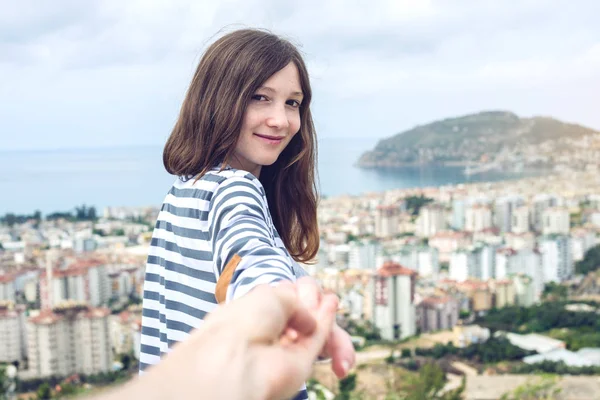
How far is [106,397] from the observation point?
0.54 ft

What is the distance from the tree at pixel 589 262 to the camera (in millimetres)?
16250

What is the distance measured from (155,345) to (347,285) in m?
13.5

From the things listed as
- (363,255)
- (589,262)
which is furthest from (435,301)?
(589,262)

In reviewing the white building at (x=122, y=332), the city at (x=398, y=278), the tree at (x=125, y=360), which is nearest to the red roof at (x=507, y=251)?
the city at (x=398, y=278)

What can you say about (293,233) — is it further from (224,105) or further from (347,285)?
(347,285)

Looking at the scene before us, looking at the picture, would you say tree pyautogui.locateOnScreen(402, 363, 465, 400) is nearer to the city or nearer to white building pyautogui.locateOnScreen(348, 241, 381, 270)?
the city

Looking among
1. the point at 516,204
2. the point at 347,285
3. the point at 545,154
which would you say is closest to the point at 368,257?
the point at 347,285

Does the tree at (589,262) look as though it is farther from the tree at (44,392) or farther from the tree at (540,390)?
the tree at (44,392)

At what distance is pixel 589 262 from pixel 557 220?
7.80 feet

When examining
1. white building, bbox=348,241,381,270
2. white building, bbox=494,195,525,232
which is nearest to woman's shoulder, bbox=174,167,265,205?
white building, bbox=348,241,381,270

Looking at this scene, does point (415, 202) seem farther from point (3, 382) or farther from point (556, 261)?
point (3, 382)

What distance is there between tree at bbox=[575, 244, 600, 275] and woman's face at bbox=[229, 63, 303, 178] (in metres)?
17.0

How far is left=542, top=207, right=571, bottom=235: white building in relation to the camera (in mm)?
18544

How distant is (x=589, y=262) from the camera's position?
1644 cm
